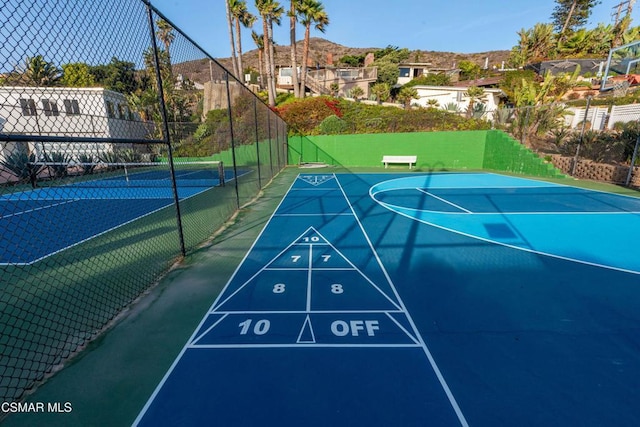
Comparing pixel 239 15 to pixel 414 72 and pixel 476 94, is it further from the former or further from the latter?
pixel 414 72

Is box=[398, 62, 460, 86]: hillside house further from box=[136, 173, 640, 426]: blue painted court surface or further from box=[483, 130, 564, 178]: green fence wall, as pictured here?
box=[136, 173, 640, 426]: blue painted court surface

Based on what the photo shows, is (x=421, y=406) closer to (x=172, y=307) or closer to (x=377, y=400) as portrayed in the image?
(x=377, y=400)

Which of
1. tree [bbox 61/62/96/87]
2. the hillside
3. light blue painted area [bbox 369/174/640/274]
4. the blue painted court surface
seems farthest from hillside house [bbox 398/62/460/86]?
tree [bbox 61/62/96/87]

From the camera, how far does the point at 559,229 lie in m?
6.88

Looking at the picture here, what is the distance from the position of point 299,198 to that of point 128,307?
710 cm

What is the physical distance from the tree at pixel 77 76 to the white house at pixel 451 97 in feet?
109

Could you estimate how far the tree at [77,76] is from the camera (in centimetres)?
321

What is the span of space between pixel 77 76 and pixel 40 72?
1.50 ft

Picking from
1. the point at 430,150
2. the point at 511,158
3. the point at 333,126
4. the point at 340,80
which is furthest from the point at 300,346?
A: the point at 340,80

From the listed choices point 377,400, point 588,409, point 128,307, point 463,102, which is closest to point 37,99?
point 128,307

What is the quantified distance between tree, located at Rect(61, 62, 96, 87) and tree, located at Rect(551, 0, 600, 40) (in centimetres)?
7508

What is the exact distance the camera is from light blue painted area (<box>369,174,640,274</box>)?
541 centimetres

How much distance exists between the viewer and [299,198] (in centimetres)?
1047

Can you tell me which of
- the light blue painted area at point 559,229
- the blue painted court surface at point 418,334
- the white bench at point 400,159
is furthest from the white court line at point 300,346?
the white bench at point 400,159
